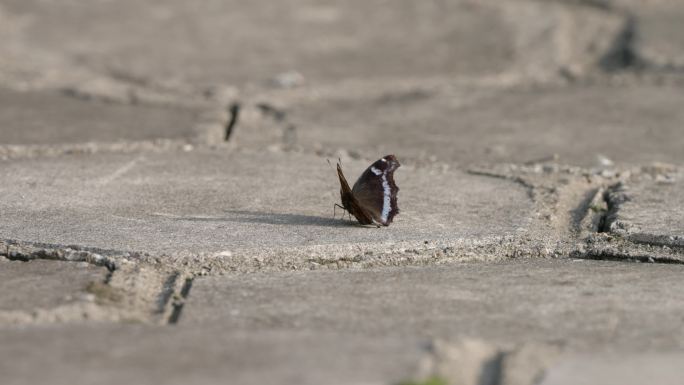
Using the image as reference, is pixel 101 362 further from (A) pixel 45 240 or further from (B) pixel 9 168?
(B) pixel 9 168

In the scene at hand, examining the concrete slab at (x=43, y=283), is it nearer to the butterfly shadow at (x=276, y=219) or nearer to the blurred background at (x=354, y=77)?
the butterfly shadow at (x=276, y=219)

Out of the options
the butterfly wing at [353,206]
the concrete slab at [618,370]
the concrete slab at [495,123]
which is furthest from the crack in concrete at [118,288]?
the concrete slab at [495,123]

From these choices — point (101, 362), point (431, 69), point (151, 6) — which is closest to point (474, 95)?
point (431, 69)

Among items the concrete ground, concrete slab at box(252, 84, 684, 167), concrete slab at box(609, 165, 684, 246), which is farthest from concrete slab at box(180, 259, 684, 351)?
concrete slab at box(252, 84, 684, 167)

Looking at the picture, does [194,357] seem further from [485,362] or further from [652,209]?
[652,209]

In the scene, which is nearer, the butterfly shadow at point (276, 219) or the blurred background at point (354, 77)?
the butterfly shadow at point (276, 219)

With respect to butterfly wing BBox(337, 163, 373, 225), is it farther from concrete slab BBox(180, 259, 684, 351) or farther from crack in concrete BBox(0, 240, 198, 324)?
crack in concrete BBox(0, 240, 198, 324)
